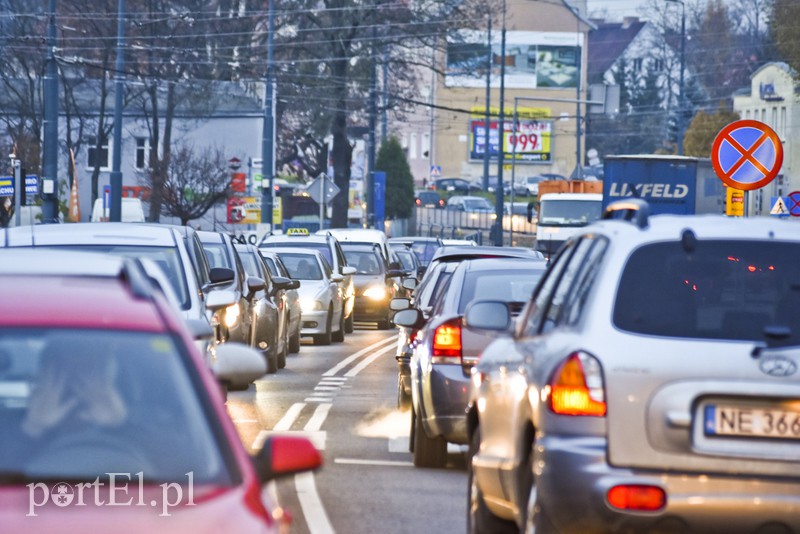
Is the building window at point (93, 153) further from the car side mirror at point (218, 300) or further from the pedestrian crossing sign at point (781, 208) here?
the car side mirror at point (218, 300)

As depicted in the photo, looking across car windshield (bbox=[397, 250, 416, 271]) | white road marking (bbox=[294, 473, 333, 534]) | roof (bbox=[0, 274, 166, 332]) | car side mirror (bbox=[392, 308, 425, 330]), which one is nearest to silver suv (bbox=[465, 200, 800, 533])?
roof (bbox=[0, 274, 166, 332])

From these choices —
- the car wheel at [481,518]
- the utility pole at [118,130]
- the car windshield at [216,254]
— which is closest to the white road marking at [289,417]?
the car windshield at [216,254]

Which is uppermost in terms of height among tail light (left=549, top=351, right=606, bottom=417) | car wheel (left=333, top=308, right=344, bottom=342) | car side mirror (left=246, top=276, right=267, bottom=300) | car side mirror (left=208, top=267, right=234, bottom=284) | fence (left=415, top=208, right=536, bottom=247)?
tail light (left=549, top=351, right=606, bottom=417)

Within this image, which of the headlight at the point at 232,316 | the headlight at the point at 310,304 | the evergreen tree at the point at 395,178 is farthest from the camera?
the evergreen tree at the point at 395,178

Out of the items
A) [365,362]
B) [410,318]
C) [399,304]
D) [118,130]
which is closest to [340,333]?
[365,362]

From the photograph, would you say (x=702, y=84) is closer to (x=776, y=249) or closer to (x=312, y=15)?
(x=312, y=15)

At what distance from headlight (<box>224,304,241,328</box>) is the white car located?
32.7 ft

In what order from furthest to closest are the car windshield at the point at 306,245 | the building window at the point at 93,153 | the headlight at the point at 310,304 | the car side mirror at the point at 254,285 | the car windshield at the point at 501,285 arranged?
1. the building window at the point at 93,153
2. the car windshield at the point at 306,245
3. the headlight at the point at 310,304
4. the car side mirror at the point at 254,285
5. the car windshield at the point at 501,285

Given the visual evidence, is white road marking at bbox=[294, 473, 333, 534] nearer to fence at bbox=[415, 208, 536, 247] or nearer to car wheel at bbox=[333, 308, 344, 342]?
car wheel at bbox=[333, 308, 344, 342]

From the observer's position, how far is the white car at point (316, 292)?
92.8 ft

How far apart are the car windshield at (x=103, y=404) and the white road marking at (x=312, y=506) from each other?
3.39m

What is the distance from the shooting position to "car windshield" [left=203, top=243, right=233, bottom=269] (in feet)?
68.7

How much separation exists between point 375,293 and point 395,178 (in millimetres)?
50417

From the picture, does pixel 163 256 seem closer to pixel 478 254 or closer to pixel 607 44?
pixel 478 254
